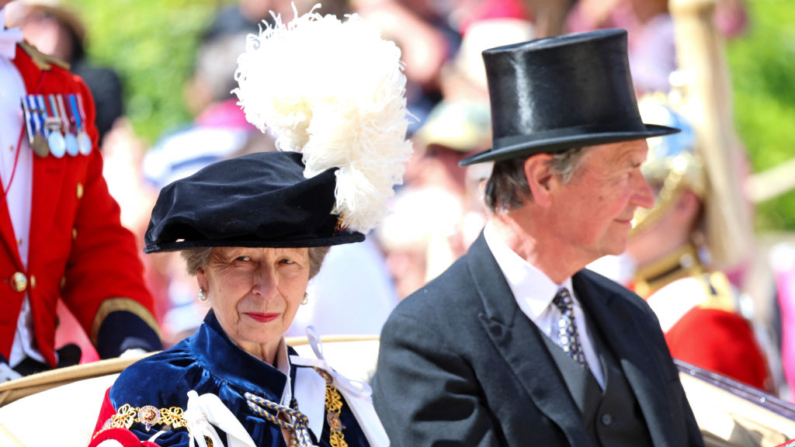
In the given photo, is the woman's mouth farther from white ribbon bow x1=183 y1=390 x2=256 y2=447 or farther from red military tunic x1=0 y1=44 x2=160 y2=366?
red military tunic x1=0 y1=44 x2=160 y2=366

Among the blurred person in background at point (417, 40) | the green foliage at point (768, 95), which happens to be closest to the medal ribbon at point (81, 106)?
the blurred person in background at point (417, 40)

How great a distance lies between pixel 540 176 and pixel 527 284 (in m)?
0.33

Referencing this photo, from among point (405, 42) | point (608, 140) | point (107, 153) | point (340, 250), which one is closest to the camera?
point (608, 140)

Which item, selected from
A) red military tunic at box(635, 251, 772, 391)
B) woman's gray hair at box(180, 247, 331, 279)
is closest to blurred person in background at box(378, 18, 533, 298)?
red military tunic at box(635, 251, 772, 391)

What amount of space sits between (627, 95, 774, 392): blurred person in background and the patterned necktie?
1107 mm

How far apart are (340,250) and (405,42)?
275 cm

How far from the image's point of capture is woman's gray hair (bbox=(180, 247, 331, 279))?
263 cm

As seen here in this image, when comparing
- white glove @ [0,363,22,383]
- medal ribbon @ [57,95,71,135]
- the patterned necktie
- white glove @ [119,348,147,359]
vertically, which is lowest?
the patterned necktie

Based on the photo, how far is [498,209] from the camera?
133 inches

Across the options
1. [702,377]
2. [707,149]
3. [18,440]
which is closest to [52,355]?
Result: [18,440]

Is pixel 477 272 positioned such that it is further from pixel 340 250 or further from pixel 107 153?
pixel 107 153

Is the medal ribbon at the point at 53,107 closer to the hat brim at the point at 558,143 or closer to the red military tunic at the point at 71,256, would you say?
the red military tunic at the point at 71,256

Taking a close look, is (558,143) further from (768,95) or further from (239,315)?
(768,95)

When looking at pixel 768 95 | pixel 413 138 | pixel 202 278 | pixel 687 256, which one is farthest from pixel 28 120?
pixel 768 95
